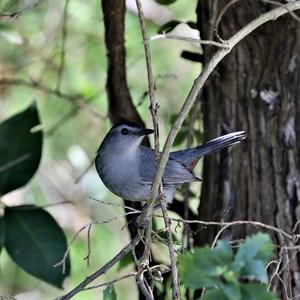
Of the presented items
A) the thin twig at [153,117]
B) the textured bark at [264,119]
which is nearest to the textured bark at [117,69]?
the textured bark at [264,119]

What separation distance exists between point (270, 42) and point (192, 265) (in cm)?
155

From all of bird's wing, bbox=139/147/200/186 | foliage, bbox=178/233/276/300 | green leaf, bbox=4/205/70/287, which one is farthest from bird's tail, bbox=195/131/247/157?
foliage, bbox=178/233/276/300

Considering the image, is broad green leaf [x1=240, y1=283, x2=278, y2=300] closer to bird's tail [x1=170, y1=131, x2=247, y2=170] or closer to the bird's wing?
bird's tail [x1=170, y1=131, x2=247, y2=170]

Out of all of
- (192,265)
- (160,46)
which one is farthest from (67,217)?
(192,265)

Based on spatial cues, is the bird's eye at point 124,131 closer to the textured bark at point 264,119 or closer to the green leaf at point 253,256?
the textured bark at point 264,119

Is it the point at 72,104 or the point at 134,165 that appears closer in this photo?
the point at 134,165

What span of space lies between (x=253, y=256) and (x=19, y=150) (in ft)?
6.50

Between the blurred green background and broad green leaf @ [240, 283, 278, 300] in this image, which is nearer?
broad green leaf @ [240, 283, 278, 300]

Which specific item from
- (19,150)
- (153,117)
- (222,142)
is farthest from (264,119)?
(19,150)

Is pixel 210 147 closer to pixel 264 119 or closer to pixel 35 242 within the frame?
pixel 264 119

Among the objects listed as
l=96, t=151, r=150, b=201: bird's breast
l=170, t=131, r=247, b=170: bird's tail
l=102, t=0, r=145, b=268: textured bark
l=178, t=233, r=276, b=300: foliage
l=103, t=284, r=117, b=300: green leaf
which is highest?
l=102, t=0, r=145, b=268: textured bark

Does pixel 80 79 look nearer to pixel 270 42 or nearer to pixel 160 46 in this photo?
pixel 160 46

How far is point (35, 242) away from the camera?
3.18 m

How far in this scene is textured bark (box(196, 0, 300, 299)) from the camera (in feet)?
9.36
